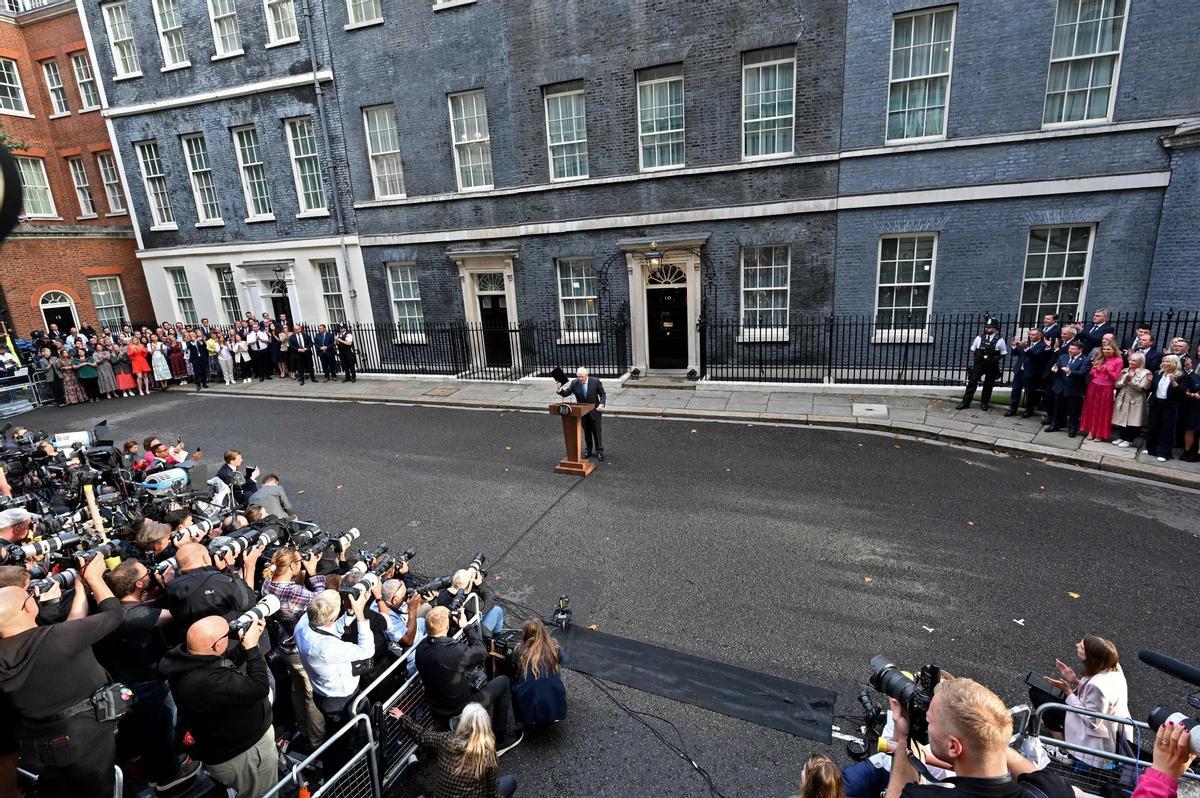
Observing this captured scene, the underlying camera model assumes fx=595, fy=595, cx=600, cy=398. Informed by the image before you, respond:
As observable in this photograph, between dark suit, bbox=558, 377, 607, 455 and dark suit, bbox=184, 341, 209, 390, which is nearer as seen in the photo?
dark suit, bbox=558, 377, 607, 455

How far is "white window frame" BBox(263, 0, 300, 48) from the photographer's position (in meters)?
18.2

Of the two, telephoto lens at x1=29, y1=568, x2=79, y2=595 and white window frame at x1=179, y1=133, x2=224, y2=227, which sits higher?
white window frame at x1=179, y1=133, x2=224, y2=227

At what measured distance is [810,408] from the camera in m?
12.8

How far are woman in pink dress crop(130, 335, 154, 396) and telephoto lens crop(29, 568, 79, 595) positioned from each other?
17956mm

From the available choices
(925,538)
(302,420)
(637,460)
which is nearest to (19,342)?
(302,420)

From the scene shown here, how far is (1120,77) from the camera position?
12.1 metres

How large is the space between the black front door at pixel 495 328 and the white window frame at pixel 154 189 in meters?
13.3

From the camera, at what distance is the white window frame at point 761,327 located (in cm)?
1521

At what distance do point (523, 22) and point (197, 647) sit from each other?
17.0 metres

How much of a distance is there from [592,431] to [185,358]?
1647 centimetres

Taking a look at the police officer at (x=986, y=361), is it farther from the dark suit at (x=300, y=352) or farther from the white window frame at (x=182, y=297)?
the white window frame at (x=182, y=297)

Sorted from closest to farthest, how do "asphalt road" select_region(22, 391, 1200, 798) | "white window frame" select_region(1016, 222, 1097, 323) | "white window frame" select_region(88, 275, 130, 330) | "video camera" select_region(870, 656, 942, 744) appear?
"video camera" select_region(870, 656, 942, 744)
"asphalt road" select_region(22, 391, 1200, 798)
"white window frame" select_region(1016, 222, 1097, 323)
"white window frame" select_region(88, 275, 130, 330)

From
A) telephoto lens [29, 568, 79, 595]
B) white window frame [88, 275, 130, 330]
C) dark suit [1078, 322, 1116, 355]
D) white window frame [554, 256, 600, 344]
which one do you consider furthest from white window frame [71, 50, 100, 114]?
dark suit [1078, 322, 1116, 355]

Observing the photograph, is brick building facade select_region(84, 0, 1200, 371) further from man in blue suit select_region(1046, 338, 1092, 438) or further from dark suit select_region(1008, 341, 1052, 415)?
man in blue suit select_region(1046, 338, 1092, 438)
